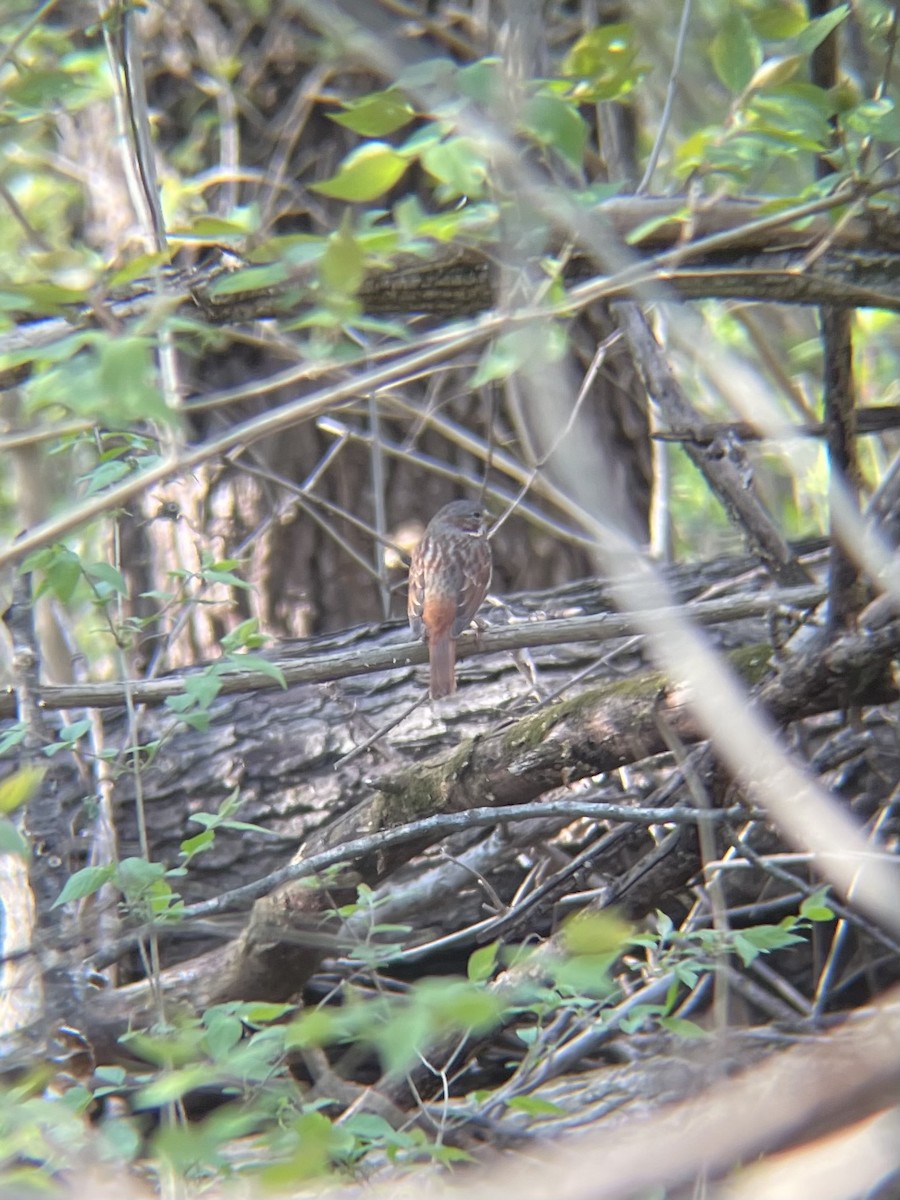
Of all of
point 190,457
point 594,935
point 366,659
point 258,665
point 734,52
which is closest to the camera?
point 594,935

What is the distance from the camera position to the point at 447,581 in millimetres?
4797

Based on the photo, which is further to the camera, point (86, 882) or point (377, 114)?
point (86, 882)

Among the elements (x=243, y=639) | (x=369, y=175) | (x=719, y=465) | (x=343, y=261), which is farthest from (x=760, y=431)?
(x=343, y=261)

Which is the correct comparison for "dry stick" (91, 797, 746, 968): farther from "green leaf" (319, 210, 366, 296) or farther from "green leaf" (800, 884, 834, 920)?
"green leaf" (319, 210, 366, 296)

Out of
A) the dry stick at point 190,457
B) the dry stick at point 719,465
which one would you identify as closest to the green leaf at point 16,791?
the dry stick at point 190,457

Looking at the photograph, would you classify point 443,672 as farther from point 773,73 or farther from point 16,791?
point 16,791

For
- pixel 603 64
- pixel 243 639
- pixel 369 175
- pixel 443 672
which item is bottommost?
pixel 443 672

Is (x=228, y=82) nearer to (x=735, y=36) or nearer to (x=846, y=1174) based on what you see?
(x=735, y=36)

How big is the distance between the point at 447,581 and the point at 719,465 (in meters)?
1.77

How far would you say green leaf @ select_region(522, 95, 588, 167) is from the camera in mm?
1854

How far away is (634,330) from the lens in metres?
3.48

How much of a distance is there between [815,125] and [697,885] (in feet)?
6.78

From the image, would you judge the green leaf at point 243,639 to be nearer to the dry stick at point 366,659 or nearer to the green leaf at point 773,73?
the dry stick at point 366,659

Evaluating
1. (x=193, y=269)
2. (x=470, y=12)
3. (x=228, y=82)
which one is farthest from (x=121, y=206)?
(x=193, y=269)
